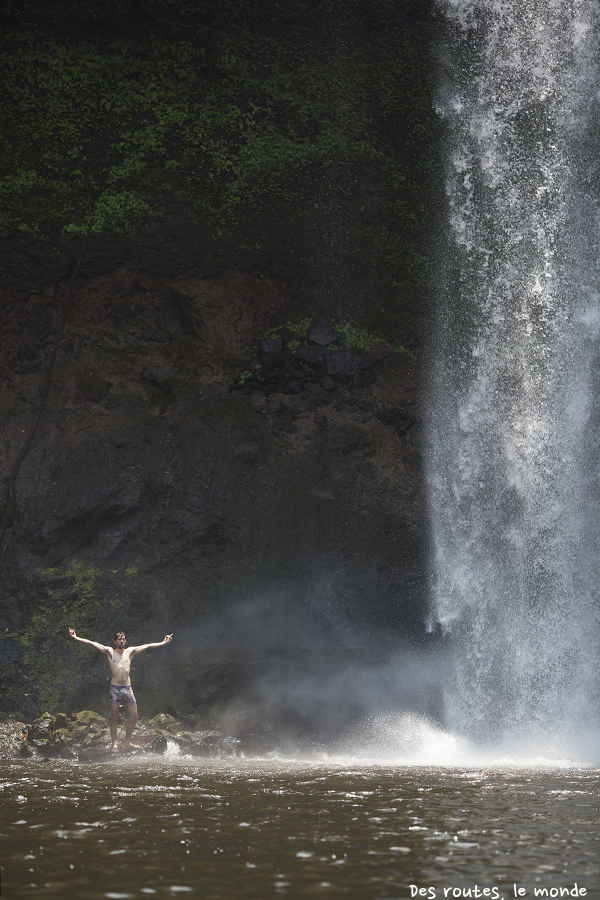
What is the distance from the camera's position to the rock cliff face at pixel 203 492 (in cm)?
1241

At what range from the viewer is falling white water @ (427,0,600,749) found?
502 inches

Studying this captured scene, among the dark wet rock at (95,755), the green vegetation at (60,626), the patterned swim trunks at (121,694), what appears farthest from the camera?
the green vegetation at (60,626)

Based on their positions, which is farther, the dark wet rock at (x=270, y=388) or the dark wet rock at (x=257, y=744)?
the dark wet rock at (x=270, y=388)

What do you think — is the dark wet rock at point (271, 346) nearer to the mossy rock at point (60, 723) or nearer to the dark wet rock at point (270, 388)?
the dark wet rock at point (270, 388)

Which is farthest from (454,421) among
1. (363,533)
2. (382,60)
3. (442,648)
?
(382,60)

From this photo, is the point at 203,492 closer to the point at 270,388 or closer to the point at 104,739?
the point at 270,388

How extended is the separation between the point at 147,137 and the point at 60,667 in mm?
10607

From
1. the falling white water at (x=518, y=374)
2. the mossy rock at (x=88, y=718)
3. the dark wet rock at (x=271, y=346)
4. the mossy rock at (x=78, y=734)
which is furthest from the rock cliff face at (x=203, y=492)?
the falling white water at (x=518, y=374)

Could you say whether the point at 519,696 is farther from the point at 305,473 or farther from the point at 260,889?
the point at 260,889

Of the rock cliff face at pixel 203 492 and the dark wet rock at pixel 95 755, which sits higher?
the rock cliff face at pixel 203 492

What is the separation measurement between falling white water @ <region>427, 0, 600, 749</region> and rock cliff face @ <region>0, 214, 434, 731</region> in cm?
83

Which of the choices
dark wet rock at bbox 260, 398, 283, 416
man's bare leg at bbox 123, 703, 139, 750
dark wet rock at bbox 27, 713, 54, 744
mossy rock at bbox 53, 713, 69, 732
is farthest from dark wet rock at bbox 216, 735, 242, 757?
dark wet rock at bbox 260, 398, 283, 416

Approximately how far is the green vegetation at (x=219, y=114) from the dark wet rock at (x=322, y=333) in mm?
2123

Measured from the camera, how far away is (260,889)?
4121 millimetres
